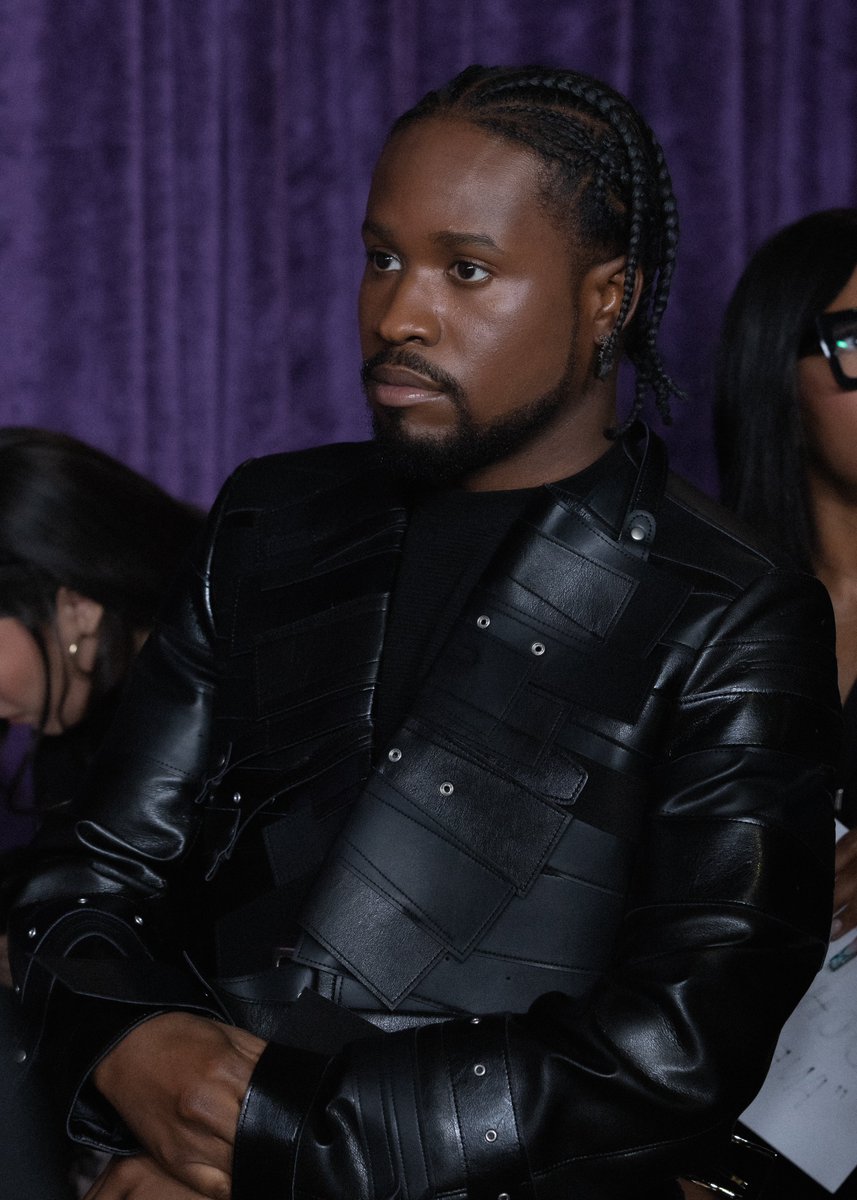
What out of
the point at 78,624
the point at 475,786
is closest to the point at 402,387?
the point at 475,786

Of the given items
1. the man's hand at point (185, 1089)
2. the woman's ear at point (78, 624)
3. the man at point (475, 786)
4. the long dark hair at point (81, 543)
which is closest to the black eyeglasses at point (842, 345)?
the man at point (475, 786)

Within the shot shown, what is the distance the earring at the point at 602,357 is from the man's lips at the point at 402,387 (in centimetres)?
20

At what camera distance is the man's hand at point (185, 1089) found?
1.46 metres

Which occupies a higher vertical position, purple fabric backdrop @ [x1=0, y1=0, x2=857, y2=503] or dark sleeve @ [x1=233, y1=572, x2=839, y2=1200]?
purple fabric backdrop @ [x1=0, y1=0, x2=857, y2=503]

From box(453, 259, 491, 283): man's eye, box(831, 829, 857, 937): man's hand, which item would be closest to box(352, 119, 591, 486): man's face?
box(453, 259, 491, 283): man's eye

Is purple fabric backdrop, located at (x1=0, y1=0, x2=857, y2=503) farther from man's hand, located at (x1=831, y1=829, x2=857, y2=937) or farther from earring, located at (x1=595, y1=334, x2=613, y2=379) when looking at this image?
earring, located at (x1=595, y1=334, x2=613, y2=379)

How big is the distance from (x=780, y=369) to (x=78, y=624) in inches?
43.9

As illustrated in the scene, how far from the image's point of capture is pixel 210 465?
2898mm

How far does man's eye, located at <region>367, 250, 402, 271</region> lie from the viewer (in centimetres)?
170

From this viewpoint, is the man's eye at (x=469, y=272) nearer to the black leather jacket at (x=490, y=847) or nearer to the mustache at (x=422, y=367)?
the mustache at (x=422, y=367)

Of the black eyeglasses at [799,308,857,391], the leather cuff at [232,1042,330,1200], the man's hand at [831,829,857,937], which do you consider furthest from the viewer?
the black eyeglasses at [799,308,857,391]

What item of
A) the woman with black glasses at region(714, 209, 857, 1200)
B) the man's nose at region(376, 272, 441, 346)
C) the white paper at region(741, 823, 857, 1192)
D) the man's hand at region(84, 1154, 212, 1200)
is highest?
the man's nose at region(376, 272, 441, 346)

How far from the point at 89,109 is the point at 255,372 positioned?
1.77ft

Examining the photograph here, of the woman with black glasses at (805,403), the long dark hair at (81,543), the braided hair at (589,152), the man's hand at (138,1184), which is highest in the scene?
the braided hair at (589,152)
